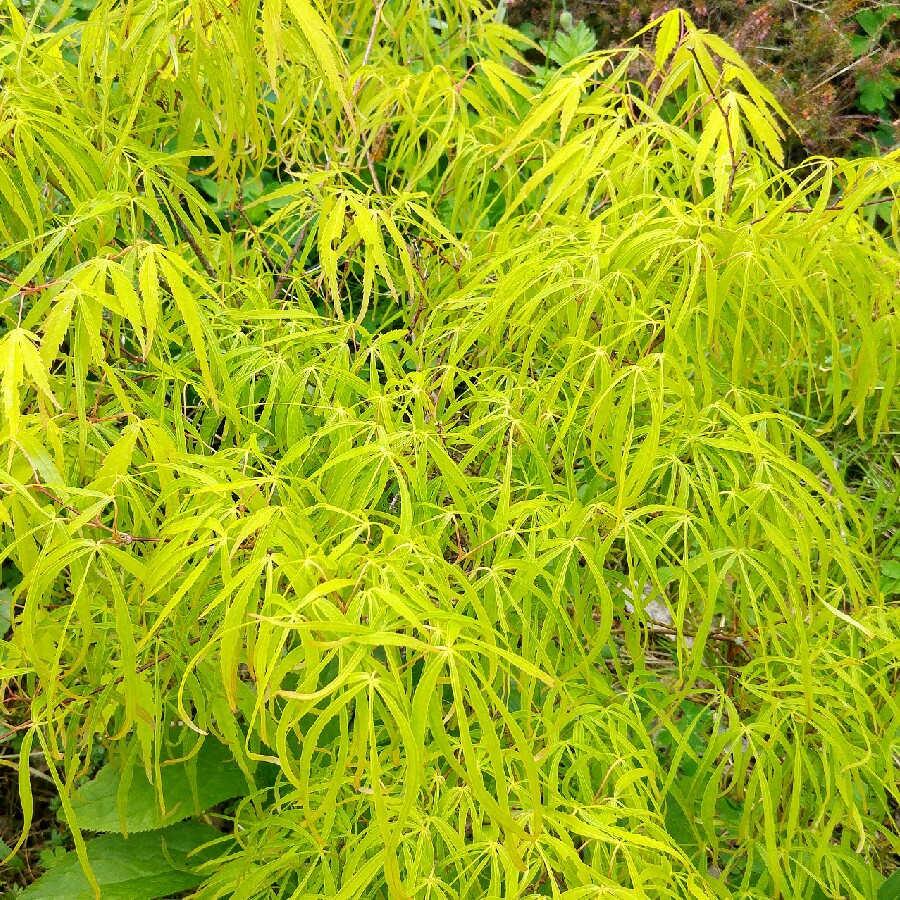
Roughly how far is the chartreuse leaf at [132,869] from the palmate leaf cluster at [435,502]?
0.02m

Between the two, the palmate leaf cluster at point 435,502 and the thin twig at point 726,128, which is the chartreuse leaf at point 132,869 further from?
the thin twig at point 726,128

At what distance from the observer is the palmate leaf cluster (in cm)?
90

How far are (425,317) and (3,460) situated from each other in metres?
0.68

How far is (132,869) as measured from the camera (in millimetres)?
1364

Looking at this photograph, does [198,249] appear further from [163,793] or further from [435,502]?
[163,793]

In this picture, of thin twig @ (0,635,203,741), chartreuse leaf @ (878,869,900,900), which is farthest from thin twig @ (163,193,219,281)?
chartreuse leaf @ (878,869,900,900)

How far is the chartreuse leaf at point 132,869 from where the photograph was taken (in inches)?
52.9

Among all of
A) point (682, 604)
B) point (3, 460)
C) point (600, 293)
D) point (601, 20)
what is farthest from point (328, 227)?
point (601, 20)

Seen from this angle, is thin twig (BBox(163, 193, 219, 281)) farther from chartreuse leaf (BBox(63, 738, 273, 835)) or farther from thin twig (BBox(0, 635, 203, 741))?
Result: chartreuse leaf (BBox(63, 738, 273, 835))

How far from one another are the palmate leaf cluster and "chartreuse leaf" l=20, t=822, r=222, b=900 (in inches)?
0.9

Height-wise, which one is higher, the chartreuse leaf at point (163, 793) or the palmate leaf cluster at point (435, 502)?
the palmate leaf cluster at point (435, 502)

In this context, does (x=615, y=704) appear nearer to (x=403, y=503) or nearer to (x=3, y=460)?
(x=403, y=503)

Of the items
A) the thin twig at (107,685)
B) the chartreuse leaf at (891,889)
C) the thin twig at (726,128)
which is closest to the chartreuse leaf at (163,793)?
the thin twig at (107,685)

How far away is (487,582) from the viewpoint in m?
1.00
